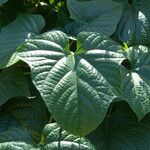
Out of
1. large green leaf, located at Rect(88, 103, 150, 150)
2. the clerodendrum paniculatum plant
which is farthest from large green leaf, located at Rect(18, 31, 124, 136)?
large green leaf, located at Rect(88, 103, 150, 150)

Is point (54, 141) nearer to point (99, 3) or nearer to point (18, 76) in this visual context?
point (18, 76)

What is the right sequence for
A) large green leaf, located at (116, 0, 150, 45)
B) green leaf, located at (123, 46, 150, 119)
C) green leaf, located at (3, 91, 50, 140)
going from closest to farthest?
green leaf, located at (123, 46, 150, 119) → green leaf, located at (3, 91, 50, 140) → large green leaf, located at (116, 0, 150, 45)

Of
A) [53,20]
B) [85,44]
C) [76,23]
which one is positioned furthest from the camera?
[53,20]

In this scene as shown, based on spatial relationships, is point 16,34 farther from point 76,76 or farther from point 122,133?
point 122,133

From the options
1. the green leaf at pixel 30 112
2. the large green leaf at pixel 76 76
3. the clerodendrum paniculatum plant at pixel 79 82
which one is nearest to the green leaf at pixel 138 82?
the clerodendrum paniculatum plant at pixel 79 82

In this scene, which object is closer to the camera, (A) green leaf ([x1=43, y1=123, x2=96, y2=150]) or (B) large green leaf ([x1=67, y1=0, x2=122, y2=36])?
(A) green leaf ([x1=43, y1=123, x2=96, y2=150])

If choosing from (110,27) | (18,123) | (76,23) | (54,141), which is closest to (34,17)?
(76,23)

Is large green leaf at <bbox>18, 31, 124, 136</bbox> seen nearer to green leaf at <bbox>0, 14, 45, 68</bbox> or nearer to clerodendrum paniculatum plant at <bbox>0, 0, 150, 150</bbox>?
clerodendrum paniculatum plant at <bbox>0, 0, 150, 150</bbox>
